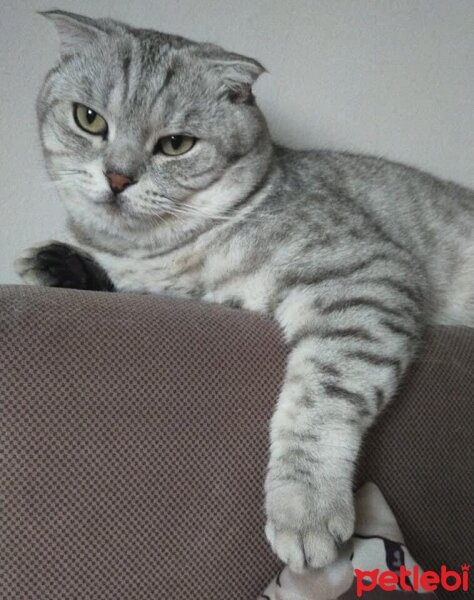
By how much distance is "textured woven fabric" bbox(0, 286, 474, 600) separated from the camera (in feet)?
2.18

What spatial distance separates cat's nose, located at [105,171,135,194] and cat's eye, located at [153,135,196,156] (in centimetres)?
9

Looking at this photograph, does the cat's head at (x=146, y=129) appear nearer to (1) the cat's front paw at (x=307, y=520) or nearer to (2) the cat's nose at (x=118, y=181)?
(2) the cat's nose at (x=118, y=181)

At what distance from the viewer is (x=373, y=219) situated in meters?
1.23

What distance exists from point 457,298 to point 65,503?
0.99 metres

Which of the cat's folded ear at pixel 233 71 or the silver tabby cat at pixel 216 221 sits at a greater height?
the cat's folded ear at pixel 233 71

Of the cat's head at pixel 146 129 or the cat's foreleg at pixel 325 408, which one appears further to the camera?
the cat's head at pixel 146 129

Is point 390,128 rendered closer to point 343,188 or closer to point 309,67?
point 309,67

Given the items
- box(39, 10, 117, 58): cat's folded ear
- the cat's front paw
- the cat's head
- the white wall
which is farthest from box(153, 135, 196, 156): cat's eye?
the cat's front paw

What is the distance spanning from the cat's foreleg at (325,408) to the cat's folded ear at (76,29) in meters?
0.62

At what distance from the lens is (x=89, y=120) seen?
1068 millimetres

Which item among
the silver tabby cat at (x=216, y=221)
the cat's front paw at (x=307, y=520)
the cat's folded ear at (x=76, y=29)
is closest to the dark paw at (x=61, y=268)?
the silver tabby cat at (x=216, y=221)

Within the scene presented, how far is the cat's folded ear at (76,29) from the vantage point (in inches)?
42.2

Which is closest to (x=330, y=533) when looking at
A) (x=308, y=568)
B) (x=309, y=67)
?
(x=308, y=568)

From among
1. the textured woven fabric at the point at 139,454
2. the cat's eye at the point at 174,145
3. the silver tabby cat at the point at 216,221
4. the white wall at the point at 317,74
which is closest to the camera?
the textured woven fabric at the point at 139,454
